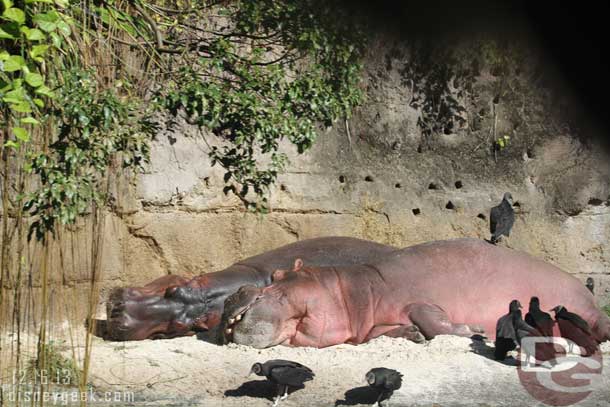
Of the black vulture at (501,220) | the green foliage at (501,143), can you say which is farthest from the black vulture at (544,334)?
the green foliage at (501,143)

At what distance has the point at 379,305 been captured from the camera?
6.77 m

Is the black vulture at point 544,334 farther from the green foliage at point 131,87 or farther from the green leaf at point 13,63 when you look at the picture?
the green leaf at point 13,63

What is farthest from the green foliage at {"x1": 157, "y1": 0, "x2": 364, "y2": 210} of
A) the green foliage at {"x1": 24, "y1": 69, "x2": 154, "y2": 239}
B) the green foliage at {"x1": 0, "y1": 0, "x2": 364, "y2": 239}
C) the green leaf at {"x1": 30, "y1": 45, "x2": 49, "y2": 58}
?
the green leaf at {"x1": 30, "y1": 45, "x2": 49, "y2": 58}

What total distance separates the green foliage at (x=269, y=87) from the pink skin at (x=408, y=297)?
2.52 feet

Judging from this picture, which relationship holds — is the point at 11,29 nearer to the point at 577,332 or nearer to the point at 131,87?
the point at 131,87

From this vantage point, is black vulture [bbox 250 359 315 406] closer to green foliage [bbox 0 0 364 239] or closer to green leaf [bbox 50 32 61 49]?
green foliage [bbox 0 0 364 239]

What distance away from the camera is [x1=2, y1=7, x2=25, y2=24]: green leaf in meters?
3.70

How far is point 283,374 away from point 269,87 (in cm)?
170

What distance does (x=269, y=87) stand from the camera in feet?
18.3

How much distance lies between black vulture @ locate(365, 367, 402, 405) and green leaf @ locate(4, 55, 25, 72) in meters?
2.32

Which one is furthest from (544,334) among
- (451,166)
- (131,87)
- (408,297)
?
(131,87)

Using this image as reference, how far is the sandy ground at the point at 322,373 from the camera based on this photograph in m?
5.10

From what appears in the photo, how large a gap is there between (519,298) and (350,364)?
187cm

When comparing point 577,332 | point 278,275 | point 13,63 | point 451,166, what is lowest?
point 577,332
